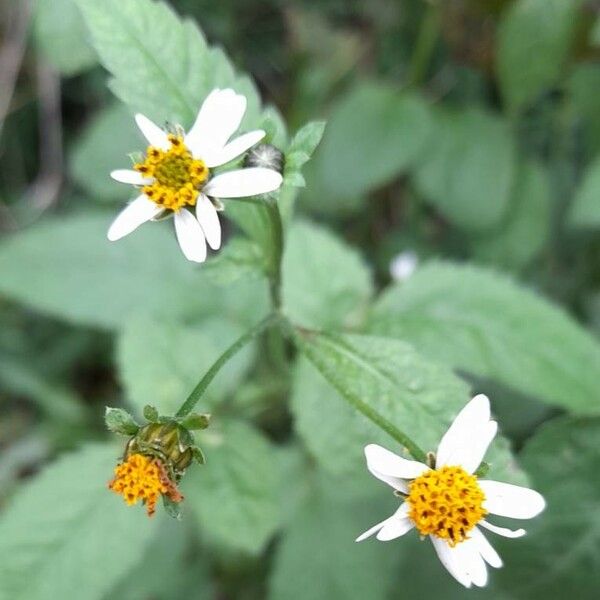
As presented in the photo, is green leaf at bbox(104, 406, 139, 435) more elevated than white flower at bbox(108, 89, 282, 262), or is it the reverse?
white flower at bbox(108, 89, 282, 262)

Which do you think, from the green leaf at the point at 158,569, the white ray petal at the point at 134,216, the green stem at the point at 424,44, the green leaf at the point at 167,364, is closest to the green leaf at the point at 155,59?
the white ray petal at the point at 134,216

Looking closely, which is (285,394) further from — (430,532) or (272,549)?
(430,532)

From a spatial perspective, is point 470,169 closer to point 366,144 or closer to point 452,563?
point 366,144

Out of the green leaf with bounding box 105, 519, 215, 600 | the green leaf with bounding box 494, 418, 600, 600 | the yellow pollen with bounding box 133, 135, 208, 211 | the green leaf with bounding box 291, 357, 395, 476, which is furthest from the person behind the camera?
the green leaf with bounding box 105, 519, 215, 600

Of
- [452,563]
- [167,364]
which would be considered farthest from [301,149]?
[167,364]

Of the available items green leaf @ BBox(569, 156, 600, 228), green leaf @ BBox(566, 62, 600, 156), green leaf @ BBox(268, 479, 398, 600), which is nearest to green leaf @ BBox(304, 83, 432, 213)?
green leaf @ BBox(566, 62, 600, 156)

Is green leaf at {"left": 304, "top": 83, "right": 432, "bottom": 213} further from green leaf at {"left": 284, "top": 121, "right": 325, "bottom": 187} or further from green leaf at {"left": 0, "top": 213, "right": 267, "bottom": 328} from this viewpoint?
green leaf at {"left": 284, "top": 121, "right": 325, "bottom": 187}

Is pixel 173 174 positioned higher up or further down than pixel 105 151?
further down

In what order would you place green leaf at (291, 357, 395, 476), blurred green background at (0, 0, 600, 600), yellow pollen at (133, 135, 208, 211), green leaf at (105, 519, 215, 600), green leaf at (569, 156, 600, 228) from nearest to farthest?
1. yellow pollen at (133, 135, 208, 211)
2. green leaf at (291, 357, 395, 476)
3. blurred green background at (0, 0, 600, 600)
4. green leaf at (569, 156, 600, 228)
5. green leaf at (105, 519, 215, 600)

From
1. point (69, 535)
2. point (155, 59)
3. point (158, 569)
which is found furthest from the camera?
point (158, 569)
